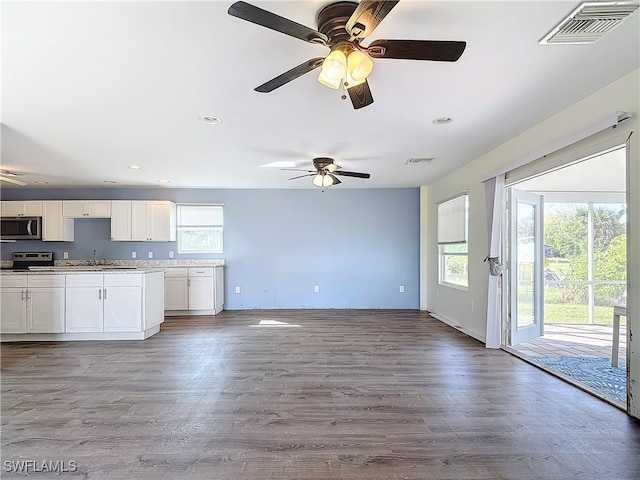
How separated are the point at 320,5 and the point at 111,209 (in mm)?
6305

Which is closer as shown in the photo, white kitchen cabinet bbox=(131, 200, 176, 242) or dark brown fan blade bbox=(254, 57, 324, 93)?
dark brown fan blade bbox=(254, 57, 324, 93)

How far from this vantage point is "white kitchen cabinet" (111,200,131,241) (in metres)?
6.49

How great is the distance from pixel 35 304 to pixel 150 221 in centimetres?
244

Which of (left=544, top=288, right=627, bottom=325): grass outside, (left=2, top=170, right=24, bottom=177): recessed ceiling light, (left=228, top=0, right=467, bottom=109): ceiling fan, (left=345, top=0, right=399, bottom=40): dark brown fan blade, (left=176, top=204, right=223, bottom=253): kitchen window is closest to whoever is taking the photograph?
(left=345, top=0, right=399, bottom=40): dark brown fan blade

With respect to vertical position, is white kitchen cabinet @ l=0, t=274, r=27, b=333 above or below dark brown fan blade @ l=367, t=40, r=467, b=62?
below

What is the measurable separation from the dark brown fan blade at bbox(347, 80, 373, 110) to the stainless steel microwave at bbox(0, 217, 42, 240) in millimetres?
7048

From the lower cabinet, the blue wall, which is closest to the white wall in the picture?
the blue wall

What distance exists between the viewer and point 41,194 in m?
6.77

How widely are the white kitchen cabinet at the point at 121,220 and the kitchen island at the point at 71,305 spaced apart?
2015mm

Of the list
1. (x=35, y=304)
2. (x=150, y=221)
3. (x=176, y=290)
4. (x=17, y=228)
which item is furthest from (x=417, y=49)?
(x=17, y=228)

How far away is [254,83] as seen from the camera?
99.6 inches

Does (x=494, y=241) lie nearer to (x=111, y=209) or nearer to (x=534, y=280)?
(x=534, y=280)

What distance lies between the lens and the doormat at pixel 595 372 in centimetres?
291

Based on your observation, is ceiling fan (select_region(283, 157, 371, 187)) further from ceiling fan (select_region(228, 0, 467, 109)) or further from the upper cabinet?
the upper cabinet
